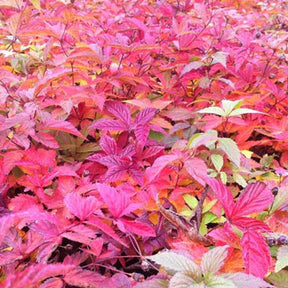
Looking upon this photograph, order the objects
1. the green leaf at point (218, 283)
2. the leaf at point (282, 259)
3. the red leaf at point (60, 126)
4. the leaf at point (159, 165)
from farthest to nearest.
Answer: the red leaf at point (60, 126), the leaf at point (159, 165), the leaf at point (282, 259), the green leaf at point (218, 283)

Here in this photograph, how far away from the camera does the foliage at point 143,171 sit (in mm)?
817

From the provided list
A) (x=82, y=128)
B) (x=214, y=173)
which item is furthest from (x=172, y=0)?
(x=214, y=173)

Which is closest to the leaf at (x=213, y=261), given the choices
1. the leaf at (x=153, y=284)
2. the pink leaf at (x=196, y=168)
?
the leaf at (x=153, y=284)

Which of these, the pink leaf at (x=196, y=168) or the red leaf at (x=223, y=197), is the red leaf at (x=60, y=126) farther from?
the red leaf at (x=223, y=197)

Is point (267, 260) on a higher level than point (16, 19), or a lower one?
lower

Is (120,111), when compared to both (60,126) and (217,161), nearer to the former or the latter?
(60,126)

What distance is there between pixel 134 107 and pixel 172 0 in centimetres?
165

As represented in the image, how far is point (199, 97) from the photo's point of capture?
153 centimetres

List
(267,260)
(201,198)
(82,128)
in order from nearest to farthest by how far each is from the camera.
Answer: (267,260), (201,198), (82,128)

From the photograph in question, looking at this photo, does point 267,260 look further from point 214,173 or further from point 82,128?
point 82,128

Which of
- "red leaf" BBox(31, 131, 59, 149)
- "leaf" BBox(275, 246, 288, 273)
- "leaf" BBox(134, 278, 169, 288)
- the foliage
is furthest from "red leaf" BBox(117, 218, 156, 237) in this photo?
"red leaf" BBox(31, 131, 59, 149)

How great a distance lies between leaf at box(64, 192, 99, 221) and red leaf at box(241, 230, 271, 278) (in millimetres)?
341

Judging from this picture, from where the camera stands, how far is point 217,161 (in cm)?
112

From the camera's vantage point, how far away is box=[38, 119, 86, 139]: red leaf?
113 centimetres
